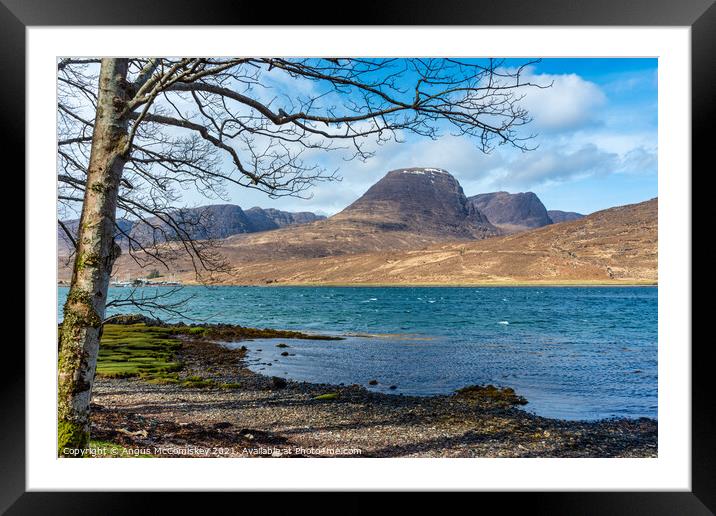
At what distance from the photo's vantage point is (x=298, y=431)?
7.40 m

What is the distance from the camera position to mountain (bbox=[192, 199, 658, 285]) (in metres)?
70.4

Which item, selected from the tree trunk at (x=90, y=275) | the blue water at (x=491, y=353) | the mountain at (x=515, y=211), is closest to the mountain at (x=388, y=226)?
the mountain at (x=515, y=211)

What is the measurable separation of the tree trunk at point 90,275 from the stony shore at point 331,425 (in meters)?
1.09

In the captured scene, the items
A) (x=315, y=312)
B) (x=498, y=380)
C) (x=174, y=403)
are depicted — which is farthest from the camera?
(x=315, y=312)
